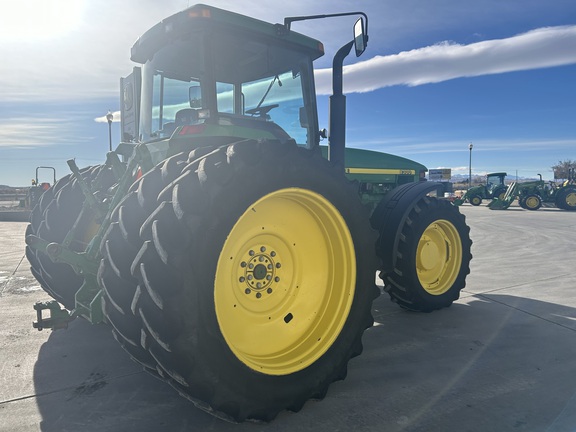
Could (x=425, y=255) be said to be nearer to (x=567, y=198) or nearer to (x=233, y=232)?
(x=233, y=232)

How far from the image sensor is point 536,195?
74.2ft

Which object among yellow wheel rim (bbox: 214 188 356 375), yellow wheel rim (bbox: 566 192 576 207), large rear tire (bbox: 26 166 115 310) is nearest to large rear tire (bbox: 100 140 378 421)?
yellow wheel rim (bbox: 214 188 356 375)

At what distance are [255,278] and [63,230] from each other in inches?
85.1

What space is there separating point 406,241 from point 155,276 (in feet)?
9.26

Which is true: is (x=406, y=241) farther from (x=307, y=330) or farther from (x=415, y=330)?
(x=307, y=330)

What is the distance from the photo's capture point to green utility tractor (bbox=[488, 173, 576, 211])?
869 inches

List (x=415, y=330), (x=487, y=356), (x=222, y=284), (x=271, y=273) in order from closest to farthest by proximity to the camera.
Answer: (x=222, y=284) < (x=271, y=273) < (x=487, y=356) < (x=415, y=330)

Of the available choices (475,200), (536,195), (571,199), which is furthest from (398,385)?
(475,200)

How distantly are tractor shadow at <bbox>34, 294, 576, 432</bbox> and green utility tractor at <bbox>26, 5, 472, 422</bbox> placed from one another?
29cm

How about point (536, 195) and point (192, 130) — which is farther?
point (536, 195)

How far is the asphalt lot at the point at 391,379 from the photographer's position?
8.17 feet

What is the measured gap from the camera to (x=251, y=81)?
379 cm

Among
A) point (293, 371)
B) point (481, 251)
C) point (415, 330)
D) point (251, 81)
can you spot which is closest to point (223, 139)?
point (251, 81)

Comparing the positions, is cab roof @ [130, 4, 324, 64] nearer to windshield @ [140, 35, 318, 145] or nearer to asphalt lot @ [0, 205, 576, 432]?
windshield @ [140, 35, 318, 145]
